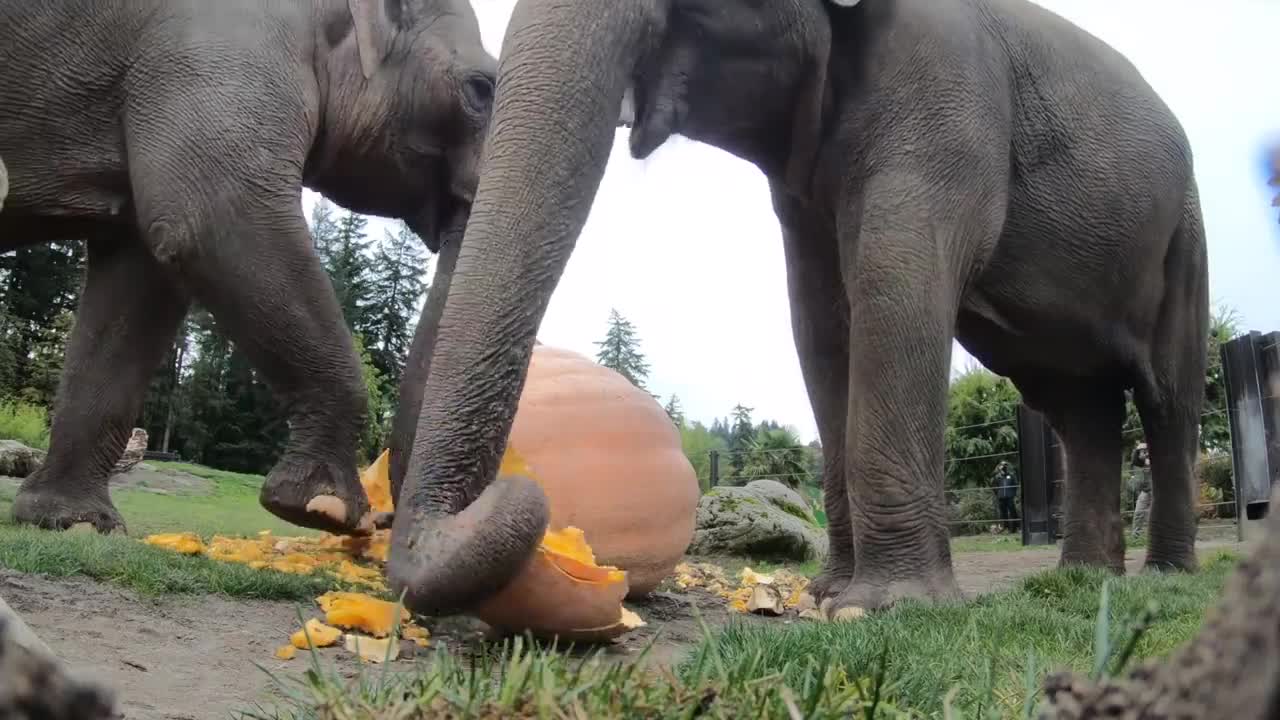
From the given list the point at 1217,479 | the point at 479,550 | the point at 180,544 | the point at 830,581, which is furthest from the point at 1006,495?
the point at 479,550

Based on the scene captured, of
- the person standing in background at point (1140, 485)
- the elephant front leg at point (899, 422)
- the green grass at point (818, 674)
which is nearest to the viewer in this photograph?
the green grass at point (818, 674)

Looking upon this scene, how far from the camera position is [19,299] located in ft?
109

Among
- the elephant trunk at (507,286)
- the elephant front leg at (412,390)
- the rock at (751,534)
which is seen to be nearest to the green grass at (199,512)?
the elephant front leg at (412,390)

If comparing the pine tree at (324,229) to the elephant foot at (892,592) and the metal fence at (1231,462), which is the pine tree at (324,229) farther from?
the elephant foot at (892,592)

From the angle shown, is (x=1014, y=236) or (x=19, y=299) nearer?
(x=1014, y=236)

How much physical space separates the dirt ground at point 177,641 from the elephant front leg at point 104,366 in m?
2.35

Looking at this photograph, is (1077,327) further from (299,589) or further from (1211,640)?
(1211,640)

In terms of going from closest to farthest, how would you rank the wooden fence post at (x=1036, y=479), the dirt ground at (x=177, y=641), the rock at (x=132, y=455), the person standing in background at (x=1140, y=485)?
1. the dirt ground at (x=177, y=641)
2. the rock at (x=132, y=455)
3. the wooden fence post at (x=1036, y=479)
4. the person standing in background at (x=1140, y=485)

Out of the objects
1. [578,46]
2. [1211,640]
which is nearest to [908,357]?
[578,46]

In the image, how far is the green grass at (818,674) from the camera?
50.1 inches

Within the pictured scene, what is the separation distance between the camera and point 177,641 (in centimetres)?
325

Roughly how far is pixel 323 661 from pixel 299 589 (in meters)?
1.16

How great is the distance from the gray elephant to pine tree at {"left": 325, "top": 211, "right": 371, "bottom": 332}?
45008 mm

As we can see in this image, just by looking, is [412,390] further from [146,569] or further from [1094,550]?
[1094,550]
